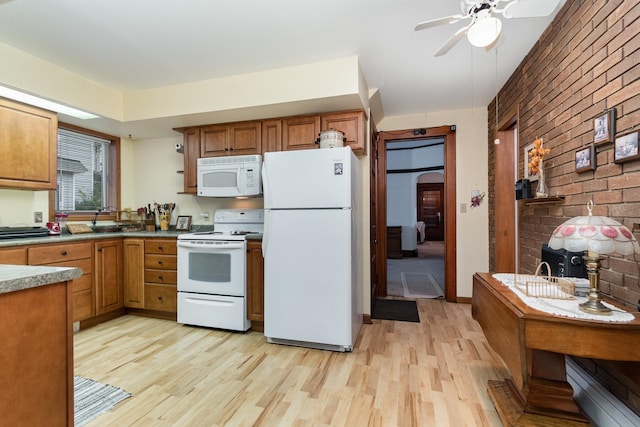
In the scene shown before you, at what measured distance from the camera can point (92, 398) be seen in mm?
1820

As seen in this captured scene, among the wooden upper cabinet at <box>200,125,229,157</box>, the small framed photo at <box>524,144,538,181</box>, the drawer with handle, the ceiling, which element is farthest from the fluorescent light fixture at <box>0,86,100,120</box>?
the small framed photo at <box>524,144,538,181</box>

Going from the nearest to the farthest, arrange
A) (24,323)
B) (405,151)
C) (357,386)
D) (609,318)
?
(24,323) → (609,318) → (357,386) → (405,151)

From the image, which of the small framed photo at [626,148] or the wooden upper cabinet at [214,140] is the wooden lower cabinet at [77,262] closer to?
the wooden upper cabinet at [214,140]

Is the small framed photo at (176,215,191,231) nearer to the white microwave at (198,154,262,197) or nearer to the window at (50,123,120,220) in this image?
the white microwave at (198,154,262,197)

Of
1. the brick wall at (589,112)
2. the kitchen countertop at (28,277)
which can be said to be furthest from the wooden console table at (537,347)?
the kitchen countertop at (28,277)

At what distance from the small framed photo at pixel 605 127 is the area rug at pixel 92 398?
3.13 m

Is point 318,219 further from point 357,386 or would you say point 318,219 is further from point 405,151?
point 405,151

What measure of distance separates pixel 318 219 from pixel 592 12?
2.12 meters

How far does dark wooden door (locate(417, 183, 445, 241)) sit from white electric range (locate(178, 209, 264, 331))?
891cm

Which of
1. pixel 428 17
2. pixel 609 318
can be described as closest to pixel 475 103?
pixel 428 17

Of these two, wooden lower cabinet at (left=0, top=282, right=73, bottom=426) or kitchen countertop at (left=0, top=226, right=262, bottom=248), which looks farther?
kitchen countertop at (left=0, top=226, right=262, bottom=248)

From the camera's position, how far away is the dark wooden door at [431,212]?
419 inches

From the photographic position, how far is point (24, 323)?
890 mm

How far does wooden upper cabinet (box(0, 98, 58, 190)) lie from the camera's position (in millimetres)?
2492
